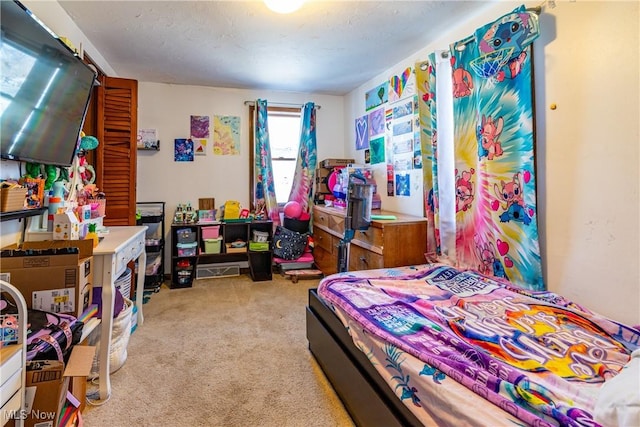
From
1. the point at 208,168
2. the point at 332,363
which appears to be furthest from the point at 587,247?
the point at 208,168

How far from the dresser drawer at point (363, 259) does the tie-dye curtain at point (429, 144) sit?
15.5 inches

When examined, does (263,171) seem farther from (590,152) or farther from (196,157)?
(590,152)

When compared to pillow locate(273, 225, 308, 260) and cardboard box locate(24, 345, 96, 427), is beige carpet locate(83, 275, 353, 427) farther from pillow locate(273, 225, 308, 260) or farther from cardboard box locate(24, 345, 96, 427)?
pillow locate(273, 225, 308, 260)

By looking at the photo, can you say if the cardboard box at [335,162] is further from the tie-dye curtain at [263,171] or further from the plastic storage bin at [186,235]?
the plastic storage bin at [186,235]

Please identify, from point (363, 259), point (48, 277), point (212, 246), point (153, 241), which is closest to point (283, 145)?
point (212, 246)

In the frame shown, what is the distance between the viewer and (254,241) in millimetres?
3816

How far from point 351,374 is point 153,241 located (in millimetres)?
2784

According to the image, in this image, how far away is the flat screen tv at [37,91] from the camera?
55.2 inches

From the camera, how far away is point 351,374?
1.51m

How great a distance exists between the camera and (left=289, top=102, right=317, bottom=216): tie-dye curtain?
409 centimetres

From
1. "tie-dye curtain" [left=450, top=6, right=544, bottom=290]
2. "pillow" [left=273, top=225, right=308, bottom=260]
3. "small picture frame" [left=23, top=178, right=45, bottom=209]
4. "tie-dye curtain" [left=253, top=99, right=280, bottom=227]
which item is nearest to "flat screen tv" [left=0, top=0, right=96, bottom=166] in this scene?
"small picture frame" [left=23, top=178, right=45, bottom=209]

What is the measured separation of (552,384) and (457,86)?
6.23 feet

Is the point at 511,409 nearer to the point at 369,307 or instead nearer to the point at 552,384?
the point at 552,384

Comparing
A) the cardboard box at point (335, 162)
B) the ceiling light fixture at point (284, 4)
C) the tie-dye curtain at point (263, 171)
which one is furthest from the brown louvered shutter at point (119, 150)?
the cardboard box at point (335, 162)
